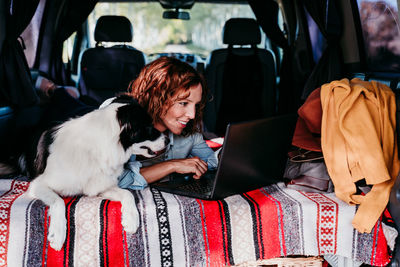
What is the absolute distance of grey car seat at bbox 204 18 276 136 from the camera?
11.6 feet

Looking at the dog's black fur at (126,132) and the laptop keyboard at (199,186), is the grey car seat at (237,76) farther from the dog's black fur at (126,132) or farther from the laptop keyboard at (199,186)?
the dog's black fur at (126,132)

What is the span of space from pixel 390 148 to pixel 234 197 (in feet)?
2.64

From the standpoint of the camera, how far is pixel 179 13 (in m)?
4.43

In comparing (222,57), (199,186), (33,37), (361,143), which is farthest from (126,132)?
(33,37)

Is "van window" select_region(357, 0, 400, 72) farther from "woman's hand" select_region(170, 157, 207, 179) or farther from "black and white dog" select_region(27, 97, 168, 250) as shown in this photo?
"black and white dog" select_region(27, 97, 168, 250)

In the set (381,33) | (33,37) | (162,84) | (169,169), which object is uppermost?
(33,37)

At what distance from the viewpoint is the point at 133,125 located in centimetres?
163

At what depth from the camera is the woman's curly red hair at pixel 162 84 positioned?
190 centimetres

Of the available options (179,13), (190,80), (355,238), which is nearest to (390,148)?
(355,238)

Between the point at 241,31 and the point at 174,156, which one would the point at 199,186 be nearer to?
the point at 174,156

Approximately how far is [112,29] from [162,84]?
224cm

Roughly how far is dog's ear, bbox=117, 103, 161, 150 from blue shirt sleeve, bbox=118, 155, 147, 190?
20 centimetres

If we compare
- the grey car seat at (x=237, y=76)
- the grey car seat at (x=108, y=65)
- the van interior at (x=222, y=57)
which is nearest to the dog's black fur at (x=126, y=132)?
the van interior at (x=222, y=57)

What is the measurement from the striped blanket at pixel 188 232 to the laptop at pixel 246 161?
7 centimetres
